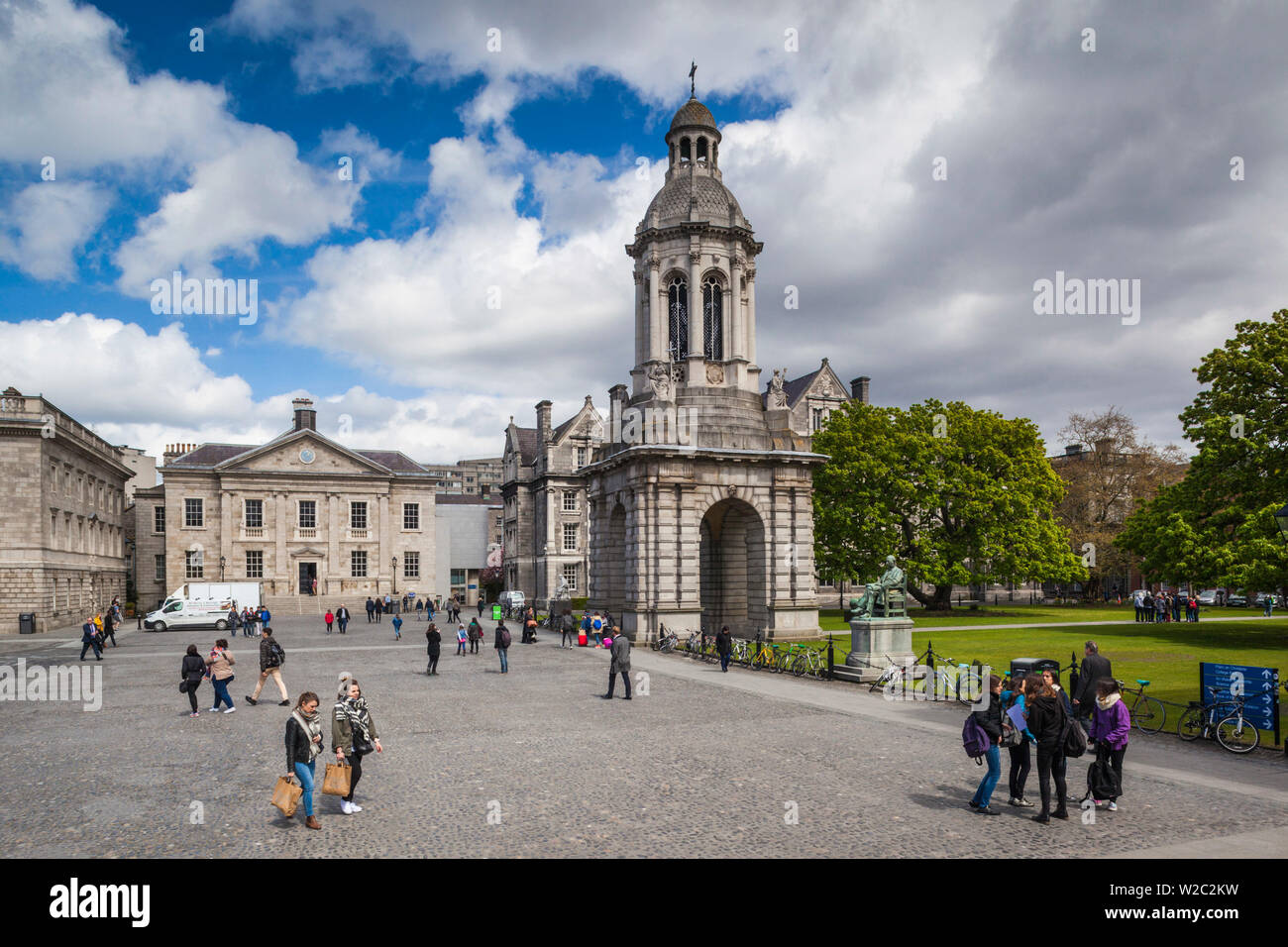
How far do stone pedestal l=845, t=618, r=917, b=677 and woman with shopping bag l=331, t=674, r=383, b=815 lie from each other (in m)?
15.3

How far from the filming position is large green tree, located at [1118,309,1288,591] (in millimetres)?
30938

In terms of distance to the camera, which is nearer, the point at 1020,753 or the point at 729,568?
the point at 1020,753

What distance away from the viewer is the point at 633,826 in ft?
33.2

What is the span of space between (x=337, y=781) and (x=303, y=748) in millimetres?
601

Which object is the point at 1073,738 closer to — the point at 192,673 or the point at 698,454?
the point at 192,673

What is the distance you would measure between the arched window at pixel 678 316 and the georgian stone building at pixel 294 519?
3927 centimetres

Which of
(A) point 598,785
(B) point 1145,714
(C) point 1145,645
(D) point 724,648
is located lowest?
(C) point 1145,645

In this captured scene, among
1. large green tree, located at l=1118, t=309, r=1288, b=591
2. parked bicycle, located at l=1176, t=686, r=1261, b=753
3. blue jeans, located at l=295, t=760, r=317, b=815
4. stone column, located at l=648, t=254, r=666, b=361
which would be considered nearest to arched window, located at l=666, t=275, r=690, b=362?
stone column, located at l=648, t=254, r=666, b=361

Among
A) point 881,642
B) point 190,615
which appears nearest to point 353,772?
point 881,642

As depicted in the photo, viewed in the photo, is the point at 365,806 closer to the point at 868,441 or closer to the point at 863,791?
the point at 863,791

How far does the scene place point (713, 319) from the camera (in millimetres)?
36656

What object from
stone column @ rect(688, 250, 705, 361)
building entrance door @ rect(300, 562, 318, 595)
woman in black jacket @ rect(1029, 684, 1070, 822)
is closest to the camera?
woman in black jacket @ rect(1029, 684, 1070, 822)

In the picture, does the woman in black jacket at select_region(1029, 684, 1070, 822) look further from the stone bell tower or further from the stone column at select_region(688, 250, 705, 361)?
the stone column at select_region(688, 250, 705, 361)

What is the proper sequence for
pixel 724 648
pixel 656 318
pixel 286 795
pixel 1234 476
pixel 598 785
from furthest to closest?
1. pixel 656 318
2. pixel 1234 476
3. pixel 724 648
4. pixel 598 785
5. pixel 286 795
